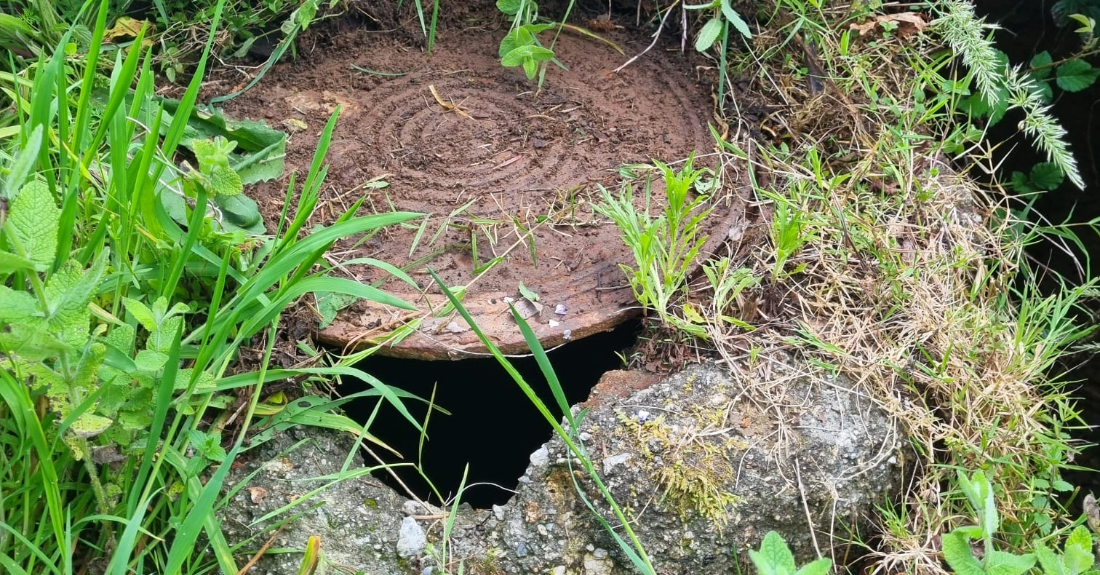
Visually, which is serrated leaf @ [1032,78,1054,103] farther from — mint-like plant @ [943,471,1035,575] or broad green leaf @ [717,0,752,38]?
mint-like plant @ [943,471,1035,575]

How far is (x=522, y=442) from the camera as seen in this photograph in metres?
2.20

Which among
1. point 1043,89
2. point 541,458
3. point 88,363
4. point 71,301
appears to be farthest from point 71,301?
point 1043,89

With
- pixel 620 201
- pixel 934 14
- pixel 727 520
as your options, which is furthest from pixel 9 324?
pixel 934 14

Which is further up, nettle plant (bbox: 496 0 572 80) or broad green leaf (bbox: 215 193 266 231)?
nettle plant (bbox: 496 0 572 80)

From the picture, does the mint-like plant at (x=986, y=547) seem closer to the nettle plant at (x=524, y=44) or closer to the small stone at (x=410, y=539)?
the small stone at (x=410, y=539)

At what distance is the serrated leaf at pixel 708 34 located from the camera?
6.97 ft

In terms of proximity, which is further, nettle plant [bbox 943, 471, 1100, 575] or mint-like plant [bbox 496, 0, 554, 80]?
mint-like plant [bbox 496, 0, 554, 80]

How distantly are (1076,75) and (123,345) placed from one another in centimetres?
267

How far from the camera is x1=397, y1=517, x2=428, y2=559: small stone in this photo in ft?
5.28

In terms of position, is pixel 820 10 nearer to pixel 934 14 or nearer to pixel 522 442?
pixel 934 14

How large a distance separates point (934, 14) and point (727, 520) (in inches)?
70.1

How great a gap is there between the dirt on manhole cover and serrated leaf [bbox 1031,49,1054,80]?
45.1 inches

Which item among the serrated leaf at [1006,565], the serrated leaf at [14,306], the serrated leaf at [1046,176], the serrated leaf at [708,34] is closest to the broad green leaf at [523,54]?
the serrated leaf at [708,34]

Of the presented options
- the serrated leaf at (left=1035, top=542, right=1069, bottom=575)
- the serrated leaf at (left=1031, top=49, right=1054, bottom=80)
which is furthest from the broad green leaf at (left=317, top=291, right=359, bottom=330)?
the serrated leaf at (left=1031, top=49, right=1054, bottom=80)
